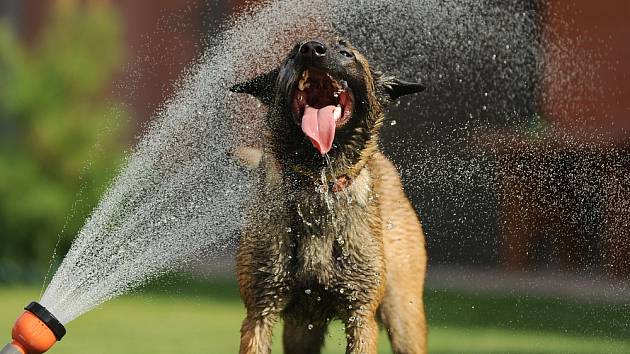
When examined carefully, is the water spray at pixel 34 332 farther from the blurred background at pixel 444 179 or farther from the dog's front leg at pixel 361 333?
the blurred background at pixel 444 179

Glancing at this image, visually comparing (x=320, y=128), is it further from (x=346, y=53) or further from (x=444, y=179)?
(x=444, y=179)

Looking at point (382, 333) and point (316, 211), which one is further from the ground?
point (316, 211)

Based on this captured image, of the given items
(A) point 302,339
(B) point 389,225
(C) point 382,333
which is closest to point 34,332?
(A) point 302,339

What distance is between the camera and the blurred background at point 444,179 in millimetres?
8383

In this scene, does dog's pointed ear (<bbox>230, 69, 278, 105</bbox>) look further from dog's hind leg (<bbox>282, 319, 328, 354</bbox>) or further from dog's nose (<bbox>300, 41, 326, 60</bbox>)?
dog's hind leg (<bbox>282, 319, 328, 354</bbox>)

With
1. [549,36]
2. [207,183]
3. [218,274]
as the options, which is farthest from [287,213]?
[218,274]

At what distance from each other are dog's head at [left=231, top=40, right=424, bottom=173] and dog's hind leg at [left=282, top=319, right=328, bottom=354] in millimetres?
993

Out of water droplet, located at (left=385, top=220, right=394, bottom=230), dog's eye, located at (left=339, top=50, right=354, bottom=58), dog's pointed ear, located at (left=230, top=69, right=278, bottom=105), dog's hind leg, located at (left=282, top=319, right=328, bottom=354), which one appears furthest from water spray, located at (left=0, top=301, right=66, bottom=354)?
water droplet, located at (left=385, top=220, right=394, bottom=230)

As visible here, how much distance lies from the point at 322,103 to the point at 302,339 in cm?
129

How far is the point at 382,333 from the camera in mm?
6473

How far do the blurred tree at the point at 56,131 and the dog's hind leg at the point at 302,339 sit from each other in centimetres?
745

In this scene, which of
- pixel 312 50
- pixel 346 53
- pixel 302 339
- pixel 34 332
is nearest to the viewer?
pixel 34 332

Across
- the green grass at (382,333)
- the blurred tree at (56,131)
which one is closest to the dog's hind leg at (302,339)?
the green grass at (382,333)

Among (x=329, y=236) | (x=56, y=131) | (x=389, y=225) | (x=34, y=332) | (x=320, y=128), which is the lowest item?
(x=34, y=332)
